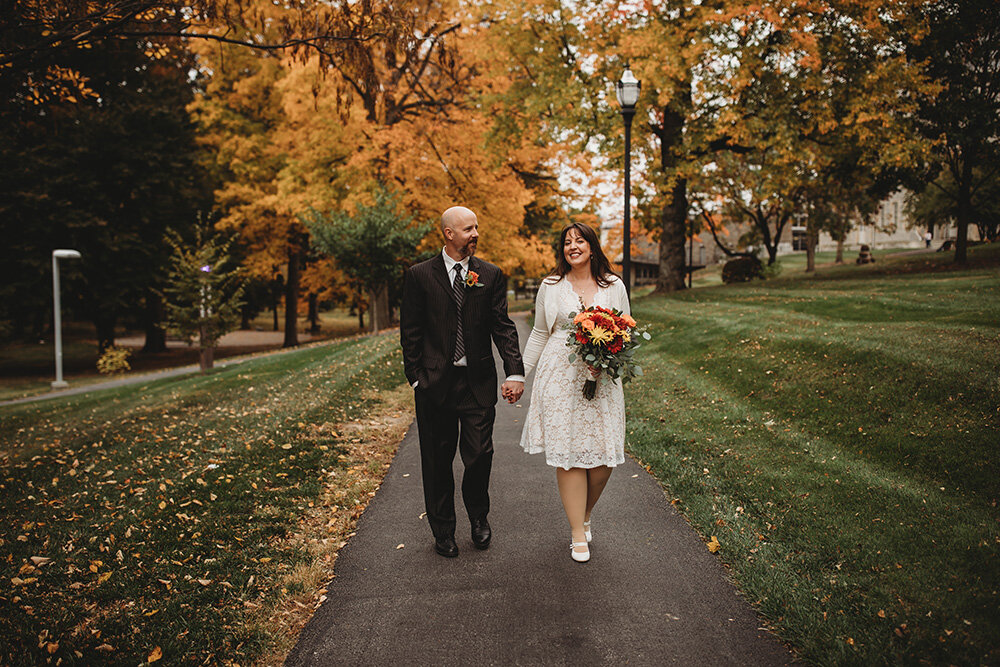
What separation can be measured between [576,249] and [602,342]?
0.68 m

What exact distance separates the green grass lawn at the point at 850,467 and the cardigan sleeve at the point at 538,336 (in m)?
1.76

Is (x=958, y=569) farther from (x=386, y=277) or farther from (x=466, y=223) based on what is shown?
(x=386, y=277)

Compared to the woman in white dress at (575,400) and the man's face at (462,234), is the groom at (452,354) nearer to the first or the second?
the man's face at (462,234)

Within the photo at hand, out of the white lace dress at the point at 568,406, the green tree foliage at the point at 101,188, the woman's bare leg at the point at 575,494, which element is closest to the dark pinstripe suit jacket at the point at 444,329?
the white lace dress at the point at 568,406

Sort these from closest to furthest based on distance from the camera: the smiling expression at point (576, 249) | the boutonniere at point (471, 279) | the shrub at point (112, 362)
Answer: the boutonniere at point (471, 279) → the smiling expression at point (576, 249) → the shrub at point (112, 362)

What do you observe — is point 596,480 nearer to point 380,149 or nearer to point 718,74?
point 718,74

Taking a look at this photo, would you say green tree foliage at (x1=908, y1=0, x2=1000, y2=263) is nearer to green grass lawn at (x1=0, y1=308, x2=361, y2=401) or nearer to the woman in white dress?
the woman in white dress

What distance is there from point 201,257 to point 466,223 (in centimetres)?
1305

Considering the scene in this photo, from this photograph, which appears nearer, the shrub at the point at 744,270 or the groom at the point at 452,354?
the groom at the point at 452,354

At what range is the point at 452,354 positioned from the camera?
3848 mm

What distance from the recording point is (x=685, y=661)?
2822mm

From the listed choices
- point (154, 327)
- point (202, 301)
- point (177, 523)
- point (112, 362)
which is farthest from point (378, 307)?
point (177, 523)

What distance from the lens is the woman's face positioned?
3.90m

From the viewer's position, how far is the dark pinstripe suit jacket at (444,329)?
3854mm
